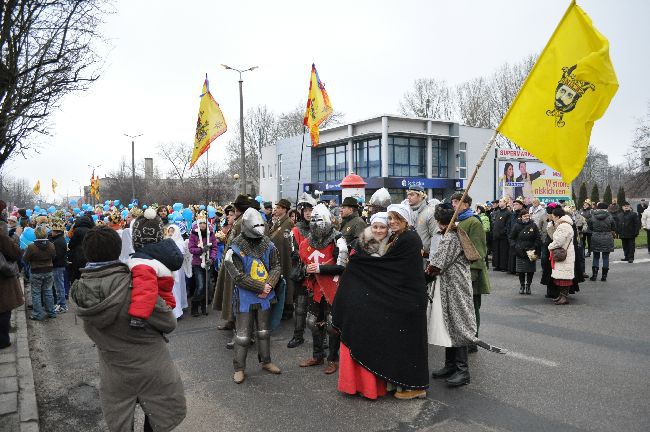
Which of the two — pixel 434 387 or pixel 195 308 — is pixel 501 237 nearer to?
pixel 195 308

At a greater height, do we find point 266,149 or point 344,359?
point 266,149

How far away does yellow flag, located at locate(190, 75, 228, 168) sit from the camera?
1247 cm

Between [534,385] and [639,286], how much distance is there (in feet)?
25.3

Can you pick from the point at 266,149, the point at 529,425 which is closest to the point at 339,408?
the point at 529,425

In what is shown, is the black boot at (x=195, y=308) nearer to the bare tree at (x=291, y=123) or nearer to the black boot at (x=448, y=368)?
the black boot at (x=448, y=368)

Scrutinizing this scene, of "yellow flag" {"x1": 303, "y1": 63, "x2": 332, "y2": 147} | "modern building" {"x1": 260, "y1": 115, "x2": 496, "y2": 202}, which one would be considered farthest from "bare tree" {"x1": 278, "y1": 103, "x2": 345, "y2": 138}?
"yellow flag" {"x1": 303, "y1": 63, "x2": 332, "y2": 147}

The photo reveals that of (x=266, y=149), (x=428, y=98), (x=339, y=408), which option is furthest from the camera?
(x=428, y=98)

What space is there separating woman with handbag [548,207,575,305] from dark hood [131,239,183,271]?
26.0 ft

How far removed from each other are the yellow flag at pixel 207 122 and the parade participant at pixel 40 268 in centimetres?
469

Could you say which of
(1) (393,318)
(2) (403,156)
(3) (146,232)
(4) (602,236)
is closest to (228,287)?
(1) (393,318)

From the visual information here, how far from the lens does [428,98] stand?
173 feet

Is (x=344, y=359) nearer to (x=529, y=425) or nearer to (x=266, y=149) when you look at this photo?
(x=529, y=425)

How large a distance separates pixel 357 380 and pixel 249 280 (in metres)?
1.51

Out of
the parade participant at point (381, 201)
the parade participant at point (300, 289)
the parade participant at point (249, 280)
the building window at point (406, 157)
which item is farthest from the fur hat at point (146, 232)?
the building window at point (406, 157)
